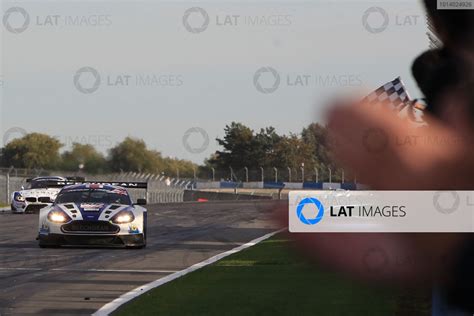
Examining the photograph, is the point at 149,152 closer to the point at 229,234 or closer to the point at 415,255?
the point at 229,234

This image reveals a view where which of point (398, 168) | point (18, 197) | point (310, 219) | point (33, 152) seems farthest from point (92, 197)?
point (33, 152)

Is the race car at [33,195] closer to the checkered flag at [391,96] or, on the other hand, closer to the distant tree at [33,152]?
the distant tree at [33,152]

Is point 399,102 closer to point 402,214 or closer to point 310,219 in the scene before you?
point 402,214


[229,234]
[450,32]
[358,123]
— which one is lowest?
[229,234]

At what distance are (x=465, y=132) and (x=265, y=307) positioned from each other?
7.08m

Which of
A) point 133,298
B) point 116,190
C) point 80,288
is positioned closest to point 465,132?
point 133,298

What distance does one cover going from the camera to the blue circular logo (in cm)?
232

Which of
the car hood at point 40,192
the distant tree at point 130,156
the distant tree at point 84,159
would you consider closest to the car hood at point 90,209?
the distant tree at point 130,156

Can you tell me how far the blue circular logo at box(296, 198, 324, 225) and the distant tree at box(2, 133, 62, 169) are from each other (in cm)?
3370

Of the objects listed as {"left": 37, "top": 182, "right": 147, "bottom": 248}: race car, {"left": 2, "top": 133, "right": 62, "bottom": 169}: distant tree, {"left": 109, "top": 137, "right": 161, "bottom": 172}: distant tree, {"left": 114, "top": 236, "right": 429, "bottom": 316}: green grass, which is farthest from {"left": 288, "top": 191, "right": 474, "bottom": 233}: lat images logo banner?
{"left": 2, "top": 133, "right": 62, "bottom": 169}: distant tree

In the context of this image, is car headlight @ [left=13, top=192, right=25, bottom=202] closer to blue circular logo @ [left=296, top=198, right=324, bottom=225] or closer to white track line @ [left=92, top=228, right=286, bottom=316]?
white track line @ [left=92, top=228, right=286, bottom=316]

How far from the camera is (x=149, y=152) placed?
2798 cm

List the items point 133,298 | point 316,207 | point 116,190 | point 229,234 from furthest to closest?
point 229,234 < point 116,190 < point 133,298 < point 316,207

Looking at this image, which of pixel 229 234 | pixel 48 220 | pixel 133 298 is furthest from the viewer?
pixel 229 234
